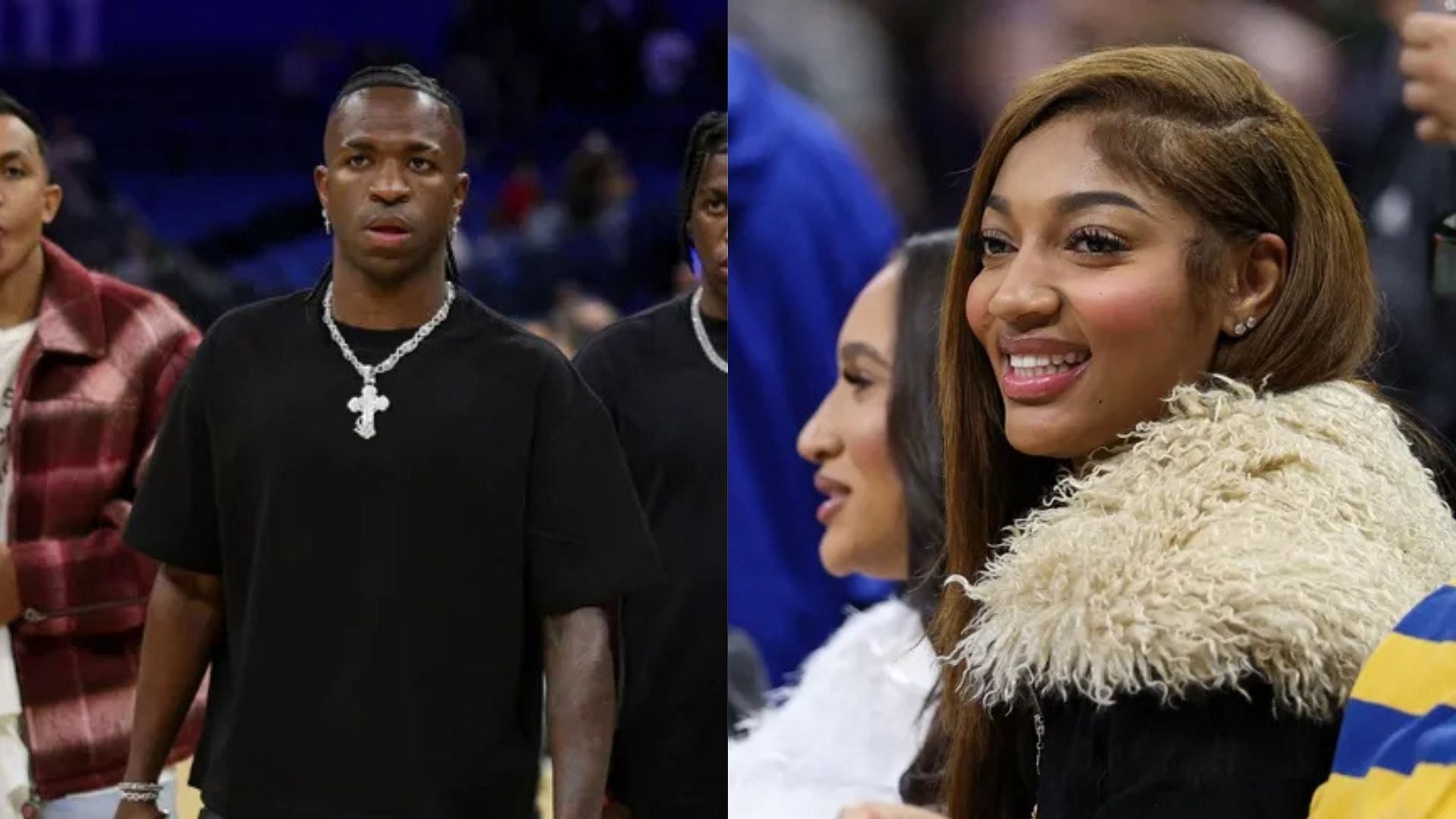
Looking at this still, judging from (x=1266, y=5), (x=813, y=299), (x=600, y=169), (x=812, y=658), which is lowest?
(x=812, y=658)

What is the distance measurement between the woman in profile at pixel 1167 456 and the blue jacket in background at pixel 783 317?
2.52 ft

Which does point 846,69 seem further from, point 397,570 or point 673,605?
point 397,570

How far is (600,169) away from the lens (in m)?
3.05

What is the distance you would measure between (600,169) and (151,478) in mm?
939

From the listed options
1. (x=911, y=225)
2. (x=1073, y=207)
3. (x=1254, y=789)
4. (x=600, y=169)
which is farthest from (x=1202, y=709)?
(x=600, y=169)

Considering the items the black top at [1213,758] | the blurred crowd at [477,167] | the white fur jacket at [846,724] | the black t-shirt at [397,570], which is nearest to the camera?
the black top at [1213,758]

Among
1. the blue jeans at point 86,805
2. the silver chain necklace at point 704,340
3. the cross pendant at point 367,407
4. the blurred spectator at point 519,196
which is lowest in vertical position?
the blue jeans at point 86,805

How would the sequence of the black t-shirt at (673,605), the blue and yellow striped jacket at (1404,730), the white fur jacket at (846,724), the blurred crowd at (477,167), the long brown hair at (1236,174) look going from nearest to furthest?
the blue and yellow striped jacket at (1404,730), the long brown hair at (1236,174), the black t-shirt at (673,605), the blurred crowd at (477,167), the white fur jacket at (846,724)

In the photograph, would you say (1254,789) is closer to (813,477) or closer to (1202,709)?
(1202,709)

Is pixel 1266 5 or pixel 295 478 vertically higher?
pixel 1266 5

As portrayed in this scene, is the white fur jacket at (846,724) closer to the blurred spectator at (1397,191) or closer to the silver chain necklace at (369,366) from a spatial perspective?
the blurred spectator at (1397,191)

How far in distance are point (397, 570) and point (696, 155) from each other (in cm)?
70

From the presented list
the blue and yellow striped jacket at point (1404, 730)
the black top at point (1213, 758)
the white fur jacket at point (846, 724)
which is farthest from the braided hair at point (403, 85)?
the blue and yellow striped jacket at point (1404, 730)

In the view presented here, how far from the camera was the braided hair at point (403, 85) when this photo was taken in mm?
2346
